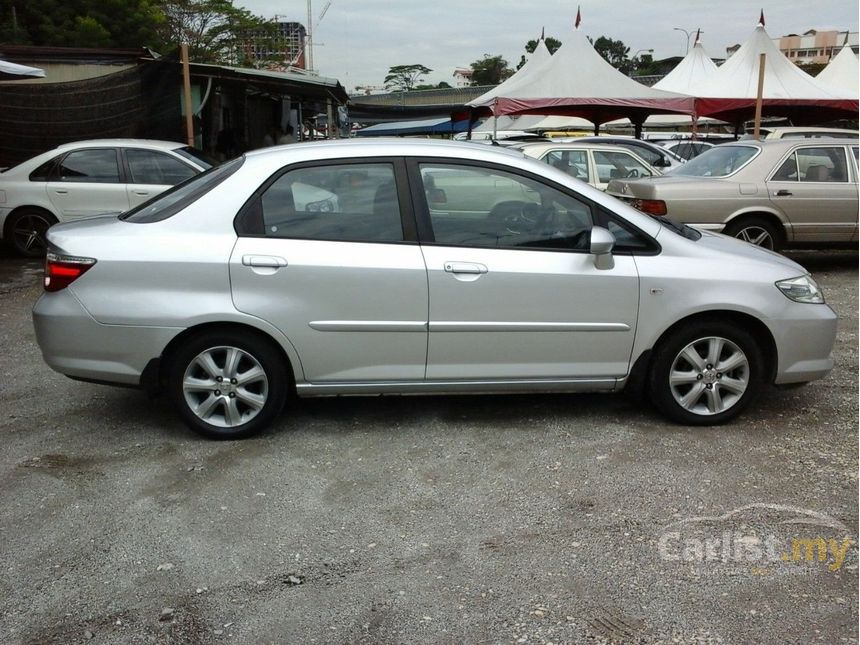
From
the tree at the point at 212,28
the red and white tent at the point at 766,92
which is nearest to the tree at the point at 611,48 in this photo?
the tree at the point at 212,28

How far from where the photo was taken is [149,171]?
33.4ft

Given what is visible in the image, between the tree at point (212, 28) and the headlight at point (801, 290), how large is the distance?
30.5 m

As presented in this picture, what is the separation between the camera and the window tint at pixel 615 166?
11.7 meters

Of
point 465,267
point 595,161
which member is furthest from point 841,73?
point 465,267

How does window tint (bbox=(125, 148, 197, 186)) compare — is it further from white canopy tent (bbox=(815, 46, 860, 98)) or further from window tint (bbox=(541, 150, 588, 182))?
white canopy tent (bbox=(815, 46, 860, 98))

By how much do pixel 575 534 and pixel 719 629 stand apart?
0.79 metres

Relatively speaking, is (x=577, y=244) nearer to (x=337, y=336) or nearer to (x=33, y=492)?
(x=337, y=336)

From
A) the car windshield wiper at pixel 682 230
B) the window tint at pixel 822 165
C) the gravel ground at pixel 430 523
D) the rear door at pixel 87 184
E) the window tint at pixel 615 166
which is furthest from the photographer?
the window tint at pixel 615 166

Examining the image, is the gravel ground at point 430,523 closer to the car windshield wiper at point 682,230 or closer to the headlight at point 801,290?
the headlight at point 801,290

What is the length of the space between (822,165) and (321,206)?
7310 mm

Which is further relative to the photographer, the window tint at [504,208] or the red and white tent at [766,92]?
the red and white tent at [766,92]

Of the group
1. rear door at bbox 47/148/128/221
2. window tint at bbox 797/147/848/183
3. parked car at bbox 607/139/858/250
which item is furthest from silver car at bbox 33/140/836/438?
rear door at bbox 47/148/128/221

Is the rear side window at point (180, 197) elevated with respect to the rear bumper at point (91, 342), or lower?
elevated

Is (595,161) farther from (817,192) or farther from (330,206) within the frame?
(330,206)
